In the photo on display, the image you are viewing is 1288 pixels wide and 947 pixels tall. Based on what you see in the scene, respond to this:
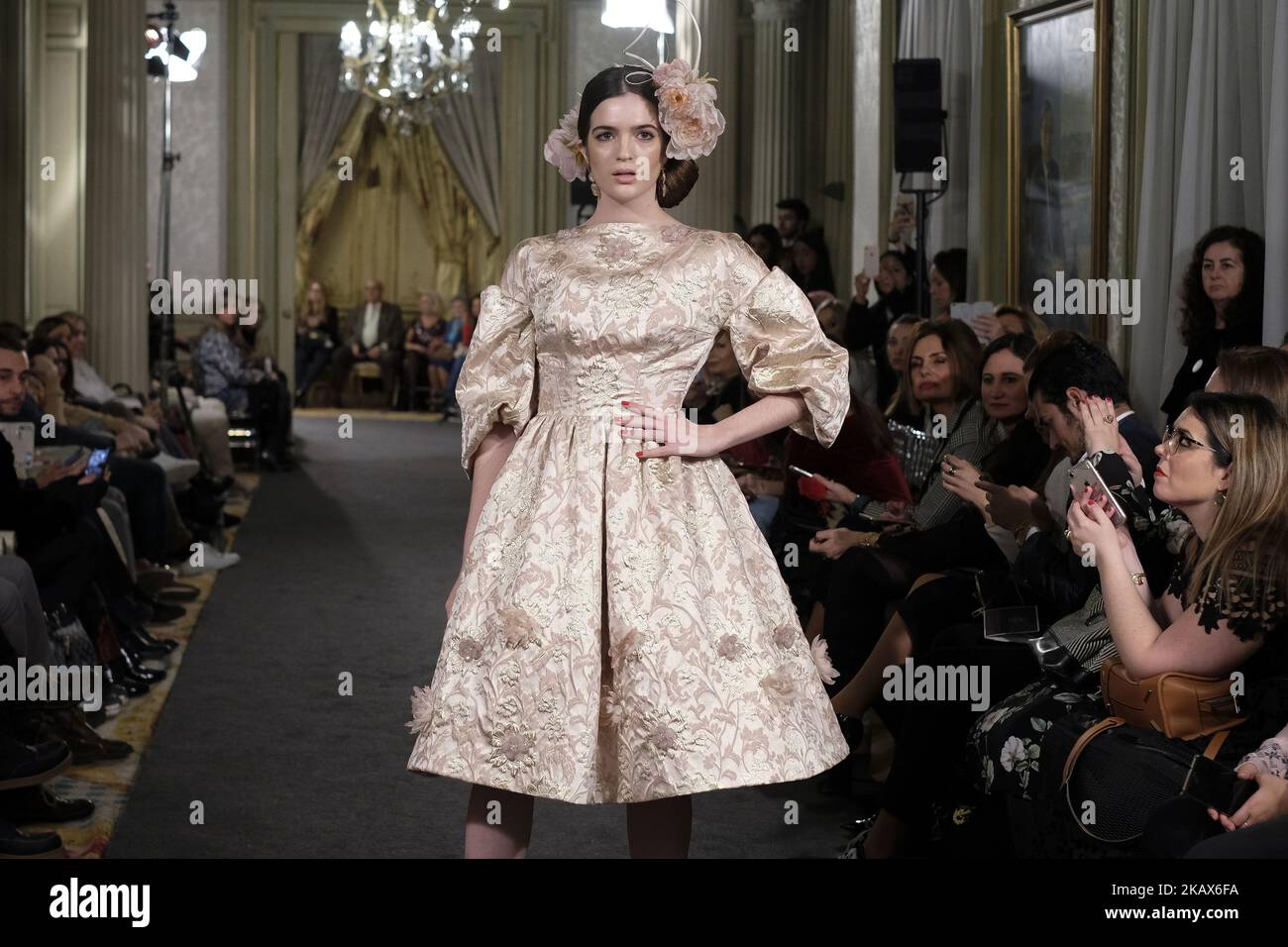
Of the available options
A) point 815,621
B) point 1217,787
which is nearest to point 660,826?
point 1217,787

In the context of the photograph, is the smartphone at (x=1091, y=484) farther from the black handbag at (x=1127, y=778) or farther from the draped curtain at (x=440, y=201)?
the draped curtain at (x=440, y=201)

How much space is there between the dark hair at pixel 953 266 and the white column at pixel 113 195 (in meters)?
4.41

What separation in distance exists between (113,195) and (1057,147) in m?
5.12

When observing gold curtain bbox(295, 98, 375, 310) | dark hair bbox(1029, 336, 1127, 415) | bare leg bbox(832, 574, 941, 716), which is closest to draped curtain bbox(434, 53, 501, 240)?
gold curtain bbox(295, 98, 375, 310)

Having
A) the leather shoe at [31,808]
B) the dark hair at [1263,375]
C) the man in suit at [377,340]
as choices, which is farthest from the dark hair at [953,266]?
the man in suit at [377,340]

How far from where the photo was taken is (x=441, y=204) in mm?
16688

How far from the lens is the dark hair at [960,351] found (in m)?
4.71

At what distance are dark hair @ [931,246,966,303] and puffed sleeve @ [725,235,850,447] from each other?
486cm

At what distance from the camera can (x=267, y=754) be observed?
14.7ft

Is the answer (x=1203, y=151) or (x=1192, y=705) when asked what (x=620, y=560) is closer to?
(x=1192, y=705)

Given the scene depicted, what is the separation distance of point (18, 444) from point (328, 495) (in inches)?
193
